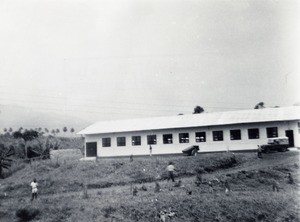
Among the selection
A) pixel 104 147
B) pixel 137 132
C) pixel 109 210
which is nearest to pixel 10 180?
pixel 104 147

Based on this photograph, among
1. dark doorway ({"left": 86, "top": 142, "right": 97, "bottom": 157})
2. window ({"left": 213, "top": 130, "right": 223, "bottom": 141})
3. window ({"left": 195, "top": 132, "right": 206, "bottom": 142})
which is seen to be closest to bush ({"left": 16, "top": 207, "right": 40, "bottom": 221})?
dark doorway ({"left": 86, "top": 142, "right": 97, "bottom": 157})

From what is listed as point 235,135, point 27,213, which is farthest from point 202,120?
point 27,213

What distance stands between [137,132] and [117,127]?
3369 millimetres

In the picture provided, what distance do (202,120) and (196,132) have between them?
6.04ft

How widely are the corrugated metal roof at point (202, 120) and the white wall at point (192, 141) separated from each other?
22.6 inches

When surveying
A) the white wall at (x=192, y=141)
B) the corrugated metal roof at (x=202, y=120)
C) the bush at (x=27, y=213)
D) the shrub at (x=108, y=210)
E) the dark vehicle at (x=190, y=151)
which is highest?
the corrugated metal roof at (x=202, y=120)

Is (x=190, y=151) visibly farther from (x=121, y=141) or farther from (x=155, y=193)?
(x=155, y=193)

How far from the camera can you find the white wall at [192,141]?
108 feet

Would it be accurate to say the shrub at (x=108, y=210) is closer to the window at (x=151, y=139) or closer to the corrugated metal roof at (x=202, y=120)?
the corrugated metal roof at (x=202, y=120)

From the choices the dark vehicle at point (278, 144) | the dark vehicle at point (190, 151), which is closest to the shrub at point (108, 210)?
the dark vehicle at point (190, 151)

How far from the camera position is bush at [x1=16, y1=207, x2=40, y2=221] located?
20.3 metres

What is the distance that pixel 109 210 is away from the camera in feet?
62.6

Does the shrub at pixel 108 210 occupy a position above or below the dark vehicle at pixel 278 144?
below

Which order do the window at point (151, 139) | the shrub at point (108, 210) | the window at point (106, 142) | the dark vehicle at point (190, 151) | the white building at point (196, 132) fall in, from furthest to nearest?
the window at point (106, 142), the window at point (151, 139), the dark vehicle at point (190, 151), the white building at point (196, 132), the shrub at point (108, 210)
